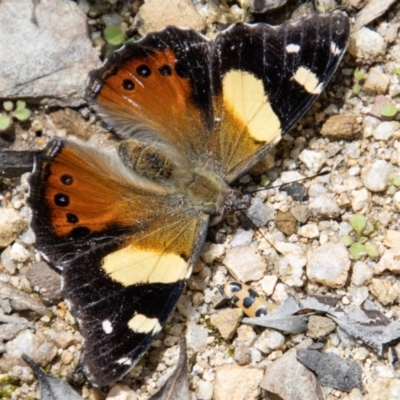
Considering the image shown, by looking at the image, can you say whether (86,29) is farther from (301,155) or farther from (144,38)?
(301,155)

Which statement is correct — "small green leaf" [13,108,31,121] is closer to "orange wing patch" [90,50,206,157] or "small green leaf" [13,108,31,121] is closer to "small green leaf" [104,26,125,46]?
"orange wing patch" [90,50,206,157]

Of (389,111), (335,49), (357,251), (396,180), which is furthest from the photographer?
(389,111)

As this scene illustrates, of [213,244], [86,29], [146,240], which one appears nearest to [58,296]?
[146,240]

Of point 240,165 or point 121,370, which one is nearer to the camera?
point 121,370

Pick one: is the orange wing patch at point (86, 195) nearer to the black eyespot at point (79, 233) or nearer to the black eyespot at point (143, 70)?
the black eyespot at point (79, 233)

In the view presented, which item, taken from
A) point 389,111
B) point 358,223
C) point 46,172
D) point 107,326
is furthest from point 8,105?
point 389,111

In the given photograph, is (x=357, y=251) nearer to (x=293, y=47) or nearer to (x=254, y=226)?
(x=254, y=226)

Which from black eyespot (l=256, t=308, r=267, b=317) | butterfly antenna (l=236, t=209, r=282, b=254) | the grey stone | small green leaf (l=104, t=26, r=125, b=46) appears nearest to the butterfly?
butterfly antenna (l=236, t=209, r=282, b=254)
